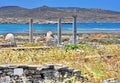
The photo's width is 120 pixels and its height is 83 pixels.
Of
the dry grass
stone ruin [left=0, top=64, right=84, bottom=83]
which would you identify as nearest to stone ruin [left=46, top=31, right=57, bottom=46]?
the dry grass

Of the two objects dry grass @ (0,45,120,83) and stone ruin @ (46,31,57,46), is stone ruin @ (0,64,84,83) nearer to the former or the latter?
dry grass @ (0,45,120,83)

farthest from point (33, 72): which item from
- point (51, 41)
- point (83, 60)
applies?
point (51, 41)

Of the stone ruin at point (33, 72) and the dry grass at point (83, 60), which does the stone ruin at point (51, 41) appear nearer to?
the dry grass at point (83, 60)

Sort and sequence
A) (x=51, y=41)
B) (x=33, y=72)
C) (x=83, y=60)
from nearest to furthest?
(x=33, y=72) → (x=83, y=60) → (x=51, y=41)

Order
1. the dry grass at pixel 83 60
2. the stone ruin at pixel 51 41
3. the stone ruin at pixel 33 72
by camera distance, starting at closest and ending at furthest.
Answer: the stone ruin at pixel 33 72 → the dry grass at pixel 83 60 → the stone ruin at pixel 51 41

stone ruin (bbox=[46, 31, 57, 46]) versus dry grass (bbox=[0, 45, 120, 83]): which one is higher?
stone ruin (bbox=[46, 31, 57, 46])

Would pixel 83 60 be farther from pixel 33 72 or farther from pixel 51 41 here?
pixel 51 41

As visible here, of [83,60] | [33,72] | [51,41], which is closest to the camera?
[33,72]

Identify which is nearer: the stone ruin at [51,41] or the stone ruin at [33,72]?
the stone ruin at [33,72]

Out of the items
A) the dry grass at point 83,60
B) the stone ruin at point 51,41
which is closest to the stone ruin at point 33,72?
the dry grass at point 83,60

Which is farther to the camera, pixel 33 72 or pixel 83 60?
pixel 83 60

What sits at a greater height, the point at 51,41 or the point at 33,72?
the point at 51,41

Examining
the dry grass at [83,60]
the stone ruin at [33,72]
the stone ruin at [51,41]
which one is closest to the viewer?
the stone ruin at [33,72]

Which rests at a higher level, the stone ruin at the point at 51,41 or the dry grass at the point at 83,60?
the stone ruin at the point at 51,41
